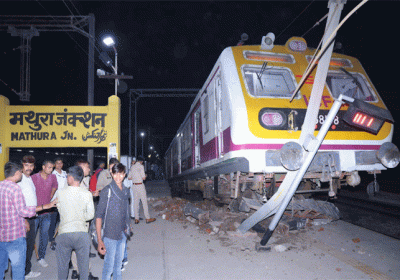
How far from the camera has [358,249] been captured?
4.97 meters

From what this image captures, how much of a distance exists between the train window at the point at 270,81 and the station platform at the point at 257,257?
2.86 meters

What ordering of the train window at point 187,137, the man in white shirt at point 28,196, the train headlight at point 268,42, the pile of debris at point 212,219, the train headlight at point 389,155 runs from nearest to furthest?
the man in white shirt at point 28,196 < the train headlight at point 389,155 < the train headlight at point 268,42 < the pile of debris at point 212,219 < the train window at point 187,137

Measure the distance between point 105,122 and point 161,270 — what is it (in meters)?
5.30

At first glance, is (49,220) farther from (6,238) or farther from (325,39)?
(325,39)

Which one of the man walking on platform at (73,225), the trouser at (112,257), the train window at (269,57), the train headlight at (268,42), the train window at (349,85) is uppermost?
the train headlight at (268,42)

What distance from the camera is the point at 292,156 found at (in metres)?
4.08

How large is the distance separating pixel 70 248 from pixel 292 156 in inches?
128

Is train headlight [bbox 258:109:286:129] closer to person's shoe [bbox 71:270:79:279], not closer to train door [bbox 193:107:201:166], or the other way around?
train door [bbox 193:107:201:166]

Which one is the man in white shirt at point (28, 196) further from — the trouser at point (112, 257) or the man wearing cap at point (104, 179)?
the man wearing cap at point (104, 179)

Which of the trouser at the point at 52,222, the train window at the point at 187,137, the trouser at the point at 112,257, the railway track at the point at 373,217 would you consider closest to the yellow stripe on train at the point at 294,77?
the trouser at the point at 112,257

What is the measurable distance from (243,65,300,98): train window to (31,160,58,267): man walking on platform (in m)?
3.88

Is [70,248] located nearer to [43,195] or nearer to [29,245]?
[29,245]

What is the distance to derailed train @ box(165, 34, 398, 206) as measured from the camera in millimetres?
4477

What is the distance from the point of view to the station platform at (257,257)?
4.00m
